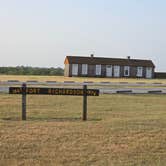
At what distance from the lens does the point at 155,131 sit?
36.3 ft

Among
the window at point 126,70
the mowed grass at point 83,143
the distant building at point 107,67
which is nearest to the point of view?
the mowed grass at point 83,143

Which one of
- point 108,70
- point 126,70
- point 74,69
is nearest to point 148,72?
point 126,70

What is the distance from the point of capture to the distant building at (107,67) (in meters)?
78.7

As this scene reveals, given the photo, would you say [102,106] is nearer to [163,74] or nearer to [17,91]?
Result: [17,91]

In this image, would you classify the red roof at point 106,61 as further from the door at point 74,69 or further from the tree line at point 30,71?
the tree line at point 30,71

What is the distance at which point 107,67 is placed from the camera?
80062 millimetres

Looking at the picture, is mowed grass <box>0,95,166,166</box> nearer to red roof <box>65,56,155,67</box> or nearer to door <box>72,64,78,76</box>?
door <box>72,64,78,76</box>

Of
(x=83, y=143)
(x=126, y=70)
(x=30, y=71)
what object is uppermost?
(x=83, y=143)

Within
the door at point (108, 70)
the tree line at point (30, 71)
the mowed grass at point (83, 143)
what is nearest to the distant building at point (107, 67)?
the door at point (108, 70)

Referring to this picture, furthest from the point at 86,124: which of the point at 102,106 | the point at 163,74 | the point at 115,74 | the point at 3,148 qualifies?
the point at 163,74

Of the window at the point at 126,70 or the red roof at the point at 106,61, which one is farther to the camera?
the window at the point at 126,70

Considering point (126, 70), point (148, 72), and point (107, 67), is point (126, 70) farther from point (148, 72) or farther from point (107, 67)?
point (148, 72)

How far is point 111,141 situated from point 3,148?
2.23 m

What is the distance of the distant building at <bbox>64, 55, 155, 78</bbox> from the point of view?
78.7 metres
